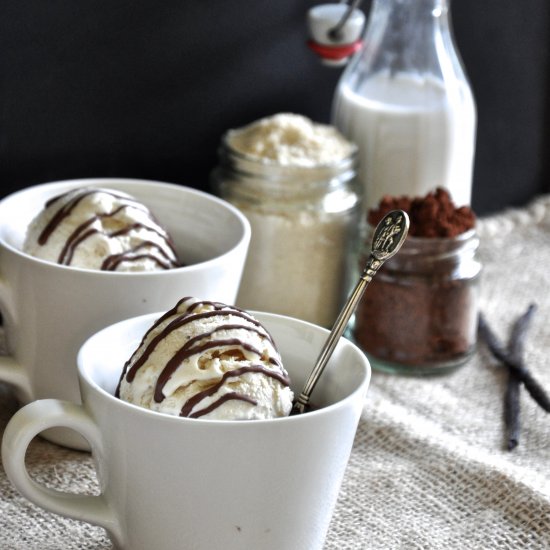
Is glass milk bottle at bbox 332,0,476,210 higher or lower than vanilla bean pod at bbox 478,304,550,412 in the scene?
higher

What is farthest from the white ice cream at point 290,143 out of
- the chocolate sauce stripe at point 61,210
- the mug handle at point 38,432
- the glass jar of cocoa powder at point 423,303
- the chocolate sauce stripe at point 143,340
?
the mug handle at point 38,432

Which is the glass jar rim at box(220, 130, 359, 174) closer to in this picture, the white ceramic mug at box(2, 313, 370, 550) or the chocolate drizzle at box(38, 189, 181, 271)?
the chocolate drizzle at box(38, 189, 181, 271)

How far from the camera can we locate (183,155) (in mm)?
1134

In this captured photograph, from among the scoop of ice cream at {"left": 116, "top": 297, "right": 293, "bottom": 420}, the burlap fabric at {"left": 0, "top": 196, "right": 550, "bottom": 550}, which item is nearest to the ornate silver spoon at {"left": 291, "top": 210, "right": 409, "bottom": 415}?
the scoop of ice cream at {"left": 116, "top": 297, "right": 293, "bottom": 420}

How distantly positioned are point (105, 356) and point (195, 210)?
0.87ft

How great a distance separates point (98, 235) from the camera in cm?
83

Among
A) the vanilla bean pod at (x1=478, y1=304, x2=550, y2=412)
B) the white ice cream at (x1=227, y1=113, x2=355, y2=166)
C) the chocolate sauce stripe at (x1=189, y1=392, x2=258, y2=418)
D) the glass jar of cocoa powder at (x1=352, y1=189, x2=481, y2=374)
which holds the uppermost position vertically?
the white ice cream at (x1=227, y1=113, x2=355, y2=166)

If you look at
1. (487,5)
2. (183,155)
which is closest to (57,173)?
(183,155)

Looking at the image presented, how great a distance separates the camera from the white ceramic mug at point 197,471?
61 cm

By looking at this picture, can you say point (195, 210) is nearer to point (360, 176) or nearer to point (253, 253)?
point (253, 253)

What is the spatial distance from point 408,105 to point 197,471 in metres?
0.62

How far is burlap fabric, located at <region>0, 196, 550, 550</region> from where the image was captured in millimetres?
754

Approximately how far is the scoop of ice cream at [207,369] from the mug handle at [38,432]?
0.14 feet

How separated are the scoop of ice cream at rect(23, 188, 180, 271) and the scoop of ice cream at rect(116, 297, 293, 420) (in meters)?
0.13
